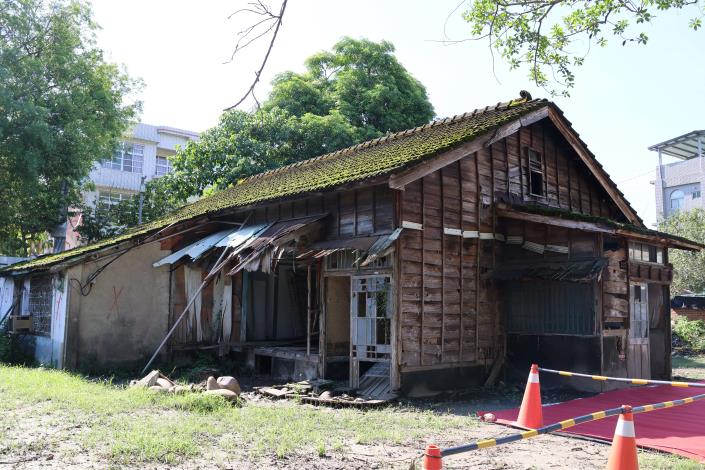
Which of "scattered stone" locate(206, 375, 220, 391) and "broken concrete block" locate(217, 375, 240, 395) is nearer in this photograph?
"scattered stone" locate(206, 375, 220, 391)

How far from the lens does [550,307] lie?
1176 cm

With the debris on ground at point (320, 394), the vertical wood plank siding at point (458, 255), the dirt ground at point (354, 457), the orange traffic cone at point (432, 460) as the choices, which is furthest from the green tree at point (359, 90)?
→ the orange traffic cone at point (432, 460)

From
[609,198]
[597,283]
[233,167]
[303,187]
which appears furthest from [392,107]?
[597,283]

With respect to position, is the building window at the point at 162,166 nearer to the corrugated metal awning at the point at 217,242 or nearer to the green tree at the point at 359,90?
the green tree at the point at 359,90

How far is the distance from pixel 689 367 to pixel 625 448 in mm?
13197

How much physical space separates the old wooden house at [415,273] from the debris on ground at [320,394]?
43 cm

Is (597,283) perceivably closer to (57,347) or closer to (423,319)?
(423,319)

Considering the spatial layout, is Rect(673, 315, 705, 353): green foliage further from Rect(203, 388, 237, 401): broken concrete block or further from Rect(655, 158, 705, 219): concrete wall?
Rect(655, 158, 705, 219): concrete wall

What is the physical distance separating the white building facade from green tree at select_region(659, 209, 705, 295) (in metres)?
26.3

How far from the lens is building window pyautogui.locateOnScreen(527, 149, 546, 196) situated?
13.7 m

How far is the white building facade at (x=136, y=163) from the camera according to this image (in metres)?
33.7

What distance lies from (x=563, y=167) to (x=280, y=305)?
797 centimetres

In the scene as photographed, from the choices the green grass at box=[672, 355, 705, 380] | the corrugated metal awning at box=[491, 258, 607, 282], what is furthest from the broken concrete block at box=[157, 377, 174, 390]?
the green grass at box=[672, 355, 705, 380]

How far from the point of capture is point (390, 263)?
1073 cm
